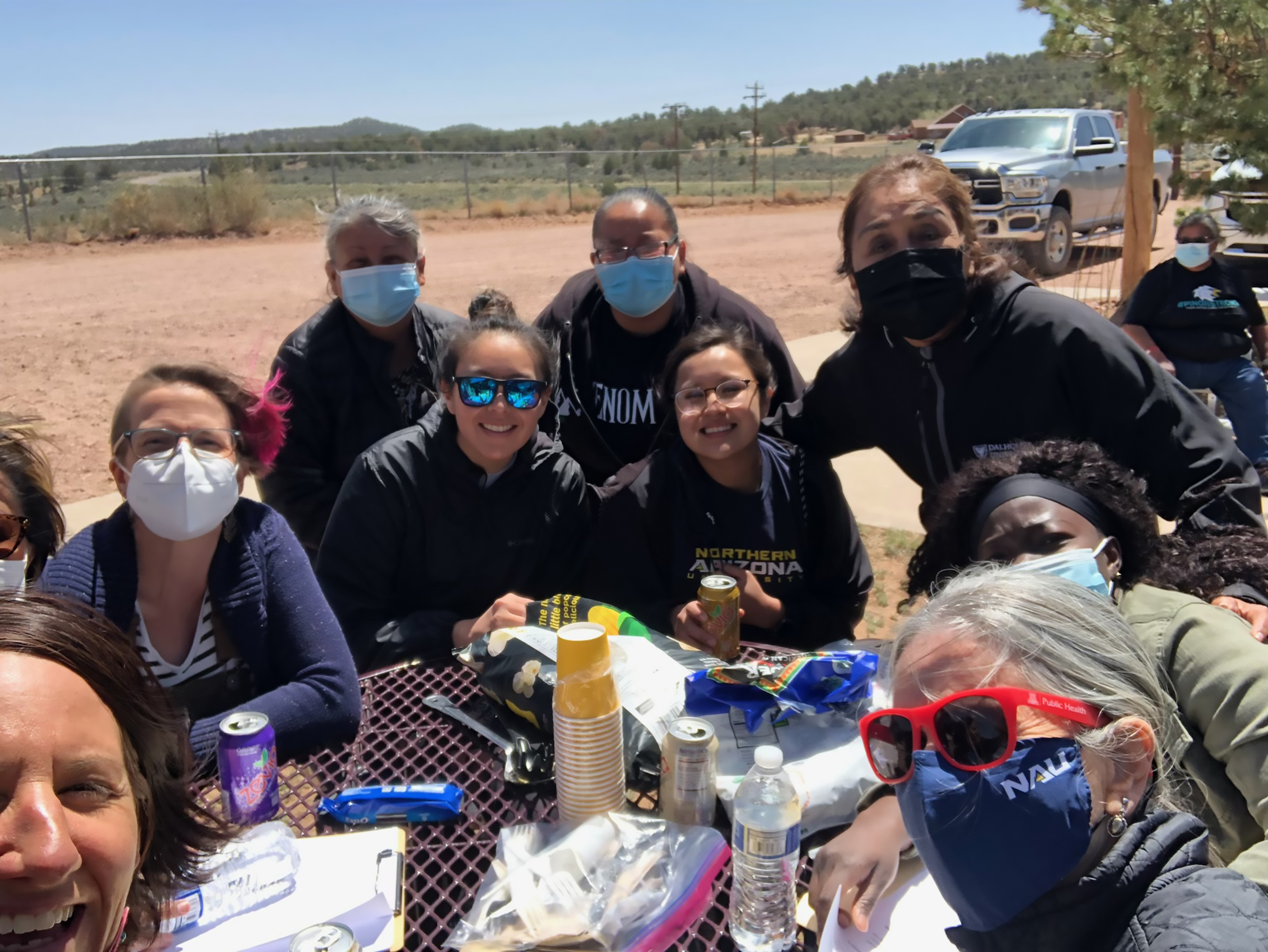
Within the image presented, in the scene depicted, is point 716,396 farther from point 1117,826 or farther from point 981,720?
point 1117,826

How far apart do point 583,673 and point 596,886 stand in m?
0.37

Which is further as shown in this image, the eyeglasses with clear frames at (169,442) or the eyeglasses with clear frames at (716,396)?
the eyeglasses with clear frames at (716,396)

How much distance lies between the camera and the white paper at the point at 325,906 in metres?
1.58

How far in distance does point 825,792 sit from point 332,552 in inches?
68.5

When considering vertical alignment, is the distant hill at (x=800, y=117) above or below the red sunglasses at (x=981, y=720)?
above

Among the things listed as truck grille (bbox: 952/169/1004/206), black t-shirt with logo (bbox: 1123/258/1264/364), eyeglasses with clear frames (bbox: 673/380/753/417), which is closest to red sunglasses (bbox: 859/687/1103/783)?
eyeglasses with clear frames (bbox: 673/380/753/417)

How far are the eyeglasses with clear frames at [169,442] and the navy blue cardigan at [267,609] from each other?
159mm

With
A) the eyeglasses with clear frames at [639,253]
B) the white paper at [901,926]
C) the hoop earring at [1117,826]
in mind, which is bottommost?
the white paper at [901,926]

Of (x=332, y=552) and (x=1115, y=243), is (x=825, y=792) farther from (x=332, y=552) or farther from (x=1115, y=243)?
(x=1115, y=243)

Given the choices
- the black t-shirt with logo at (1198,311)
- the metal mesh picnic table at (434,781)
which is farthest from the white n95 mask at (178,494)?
the black t-shirt with logo at (1198,311)

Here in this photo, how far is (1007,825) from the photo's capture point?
1.39m

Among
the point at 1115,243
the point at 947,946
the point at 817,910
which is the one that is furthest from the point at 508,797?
the point at 1115,243

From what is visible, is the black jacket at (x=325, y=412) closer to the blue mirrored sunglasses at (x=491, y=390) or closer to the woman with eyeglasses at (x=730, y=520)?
the blue mirrored sunglasses at (x=491, y=390)

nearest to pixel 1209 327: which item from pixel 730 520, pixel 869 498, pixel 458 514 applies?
pixel 869 498
